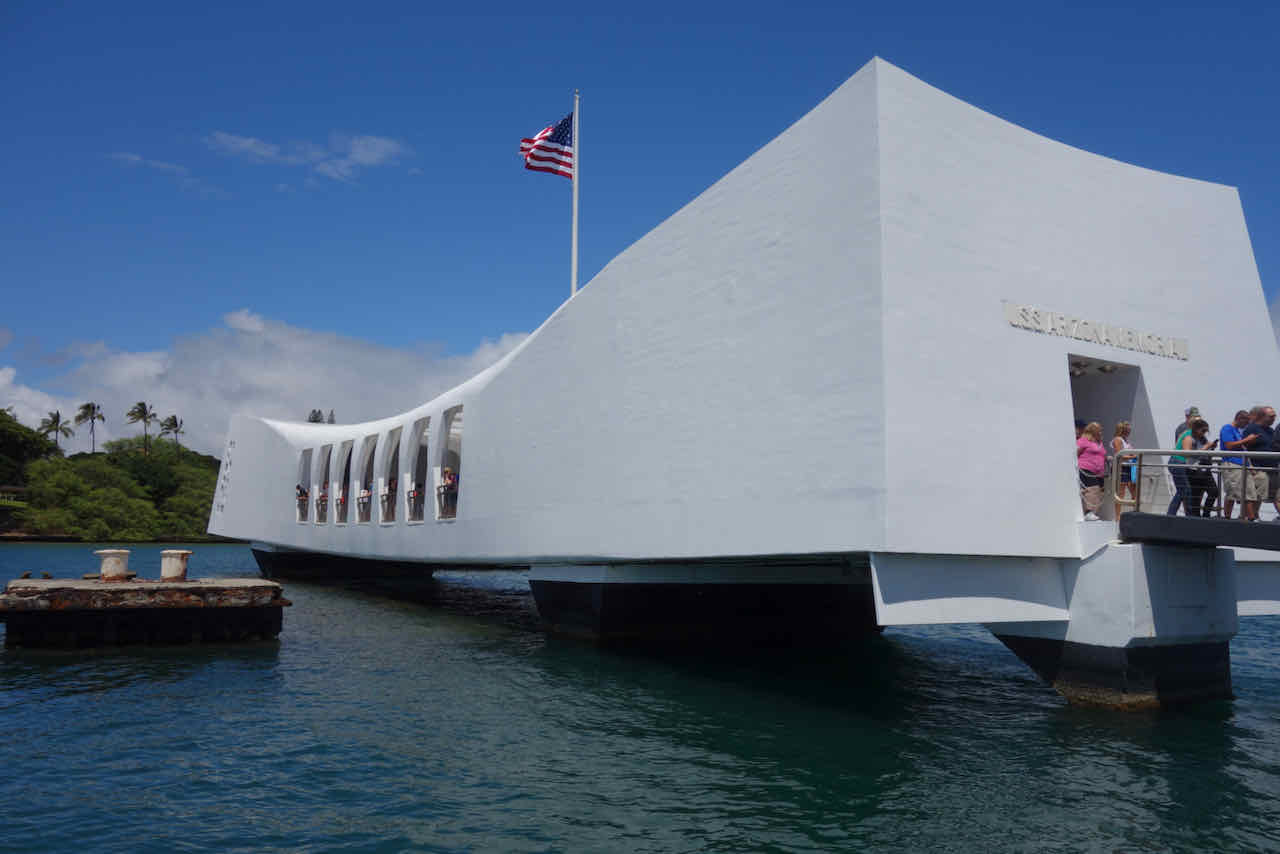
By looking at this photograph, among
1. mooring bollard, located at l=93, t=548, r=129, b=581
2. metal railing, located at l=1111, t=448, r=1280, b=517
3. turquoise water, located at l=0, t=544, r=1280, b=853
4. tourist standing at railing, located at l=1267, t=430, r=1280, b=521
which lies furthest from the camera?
mooring bollard, located at l=93, t=548, r=129, b=581

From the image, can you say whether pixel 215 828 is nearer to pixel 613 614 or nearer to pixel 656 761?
pixel 656 761

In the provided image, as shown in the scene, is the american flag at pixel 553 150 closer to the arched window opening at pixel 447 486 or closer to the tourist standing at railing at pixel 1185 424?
the arched window opening at pixel 447 486

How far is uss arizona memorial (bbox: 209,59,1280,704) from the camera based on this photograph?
10.2 meters

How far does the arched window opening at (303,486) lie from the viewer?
115ft

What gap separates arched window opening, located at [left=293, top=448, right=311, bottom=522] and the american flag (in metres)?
20.1

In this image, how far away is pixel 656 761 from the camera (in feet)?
28.5

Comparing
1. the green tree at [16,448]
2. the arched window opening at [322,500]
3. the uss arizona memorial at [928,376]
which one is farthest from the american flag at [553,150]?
the green tree at [16,448]

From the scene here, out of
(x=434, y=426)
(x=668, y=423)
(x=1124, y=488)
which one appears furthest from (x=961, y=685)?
(x=434, y=426)

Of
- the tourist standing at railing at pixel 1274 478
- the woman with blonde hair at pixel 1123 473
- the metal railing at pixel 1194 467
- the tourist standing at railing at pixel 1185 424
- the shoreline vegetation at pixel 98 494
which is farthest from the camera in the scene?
the shoreline vegetation at pixel 98 494

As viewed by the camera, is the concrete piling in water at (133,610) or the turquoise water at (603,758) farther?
the concrete piling in water at (133,610)

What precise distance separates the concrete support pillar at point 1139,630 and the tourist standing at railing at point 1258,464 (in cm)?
108

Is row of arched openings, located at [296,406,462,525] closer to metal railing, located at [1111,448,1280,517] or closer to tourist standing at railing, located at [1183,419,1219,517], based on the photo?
metal railing, located at [1111,448,1280,517]

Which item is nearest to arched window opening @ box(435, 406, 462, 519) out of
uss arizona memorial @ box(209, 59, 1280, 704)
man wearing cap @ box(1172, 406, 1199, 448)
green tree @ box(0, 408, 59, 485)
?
uss arizona memorial @ box(209, 59, 1280, 704)

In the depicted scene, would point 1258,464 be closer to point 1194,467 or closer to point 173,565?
point 1194,467
